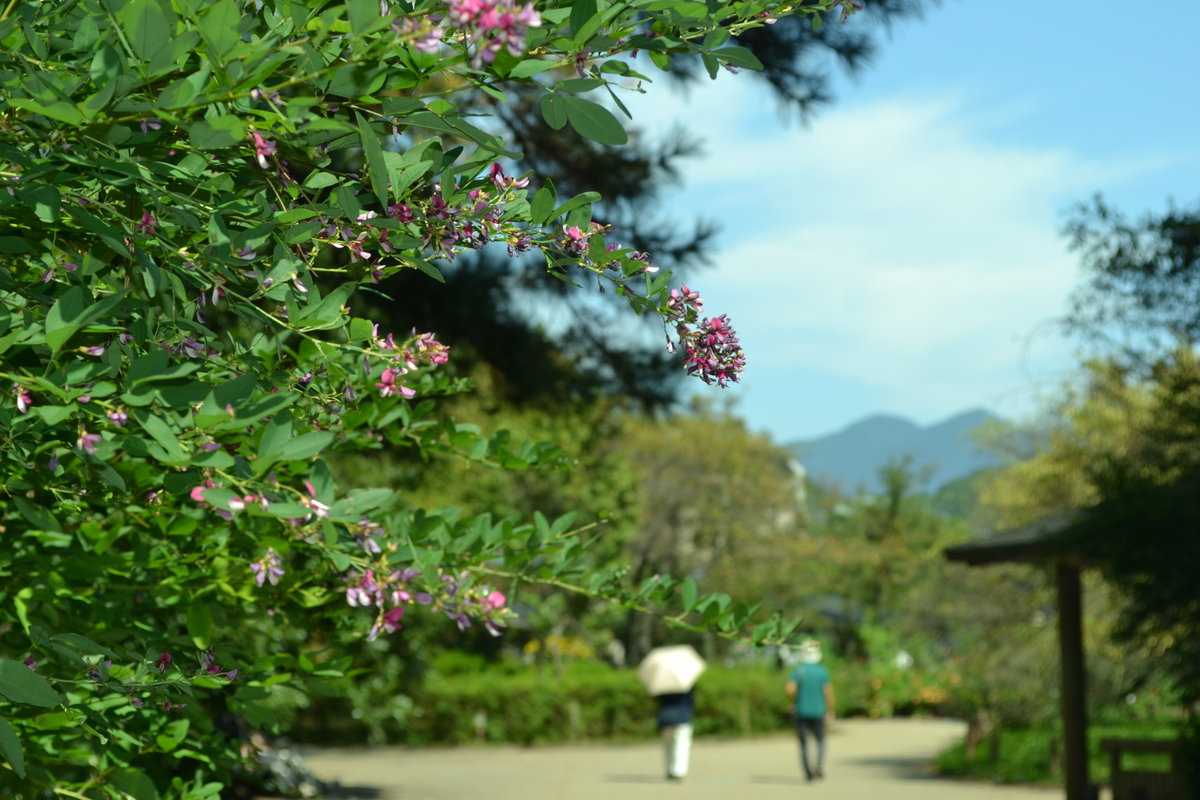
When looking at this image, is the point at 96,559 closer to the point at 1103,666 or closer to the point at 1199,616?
the point at 1199,616

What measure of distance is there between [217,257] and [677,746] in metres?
15.3

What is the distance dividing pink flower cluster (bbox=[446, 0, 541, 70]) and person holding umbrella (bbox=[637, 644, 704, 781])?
47.8 ft

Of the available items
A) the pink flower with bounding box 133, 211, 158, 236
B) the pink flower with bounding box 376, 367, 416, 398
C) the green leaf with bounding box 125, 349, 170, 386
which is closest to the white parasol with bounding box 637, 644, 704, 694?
the pink flower with bounding box 376, 367, 416, 398

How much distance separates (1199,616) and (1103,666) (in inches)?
305

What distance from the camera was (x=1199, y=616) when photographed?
29.3ft

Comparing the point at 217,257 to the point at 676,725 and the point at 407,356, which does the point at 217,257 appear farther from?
the point at 676,725

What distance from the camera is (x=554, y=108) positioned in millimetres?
1795

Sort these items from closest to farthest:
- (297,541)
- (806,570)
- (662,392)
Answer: (297,541)
(662,392)
(806,570)

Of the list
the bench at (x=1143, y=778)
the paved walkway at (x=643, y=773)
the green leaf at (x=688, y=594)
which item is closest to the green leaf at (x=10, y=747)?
the green leaf at (x=688, y=594)

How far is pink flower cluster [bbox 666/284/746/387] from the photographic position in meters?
2.18

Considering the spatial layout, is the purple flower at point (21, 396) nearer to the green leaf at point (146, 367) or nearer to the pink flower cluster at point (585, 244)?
the green leaf at point (146, 367)

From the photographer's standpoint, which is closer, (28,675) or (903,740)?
(28,675)

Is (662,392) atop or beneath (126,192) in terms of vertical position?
atop

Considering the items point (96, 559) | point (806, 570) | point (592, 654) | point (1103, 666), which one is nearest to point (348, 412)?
point (96, 559)
